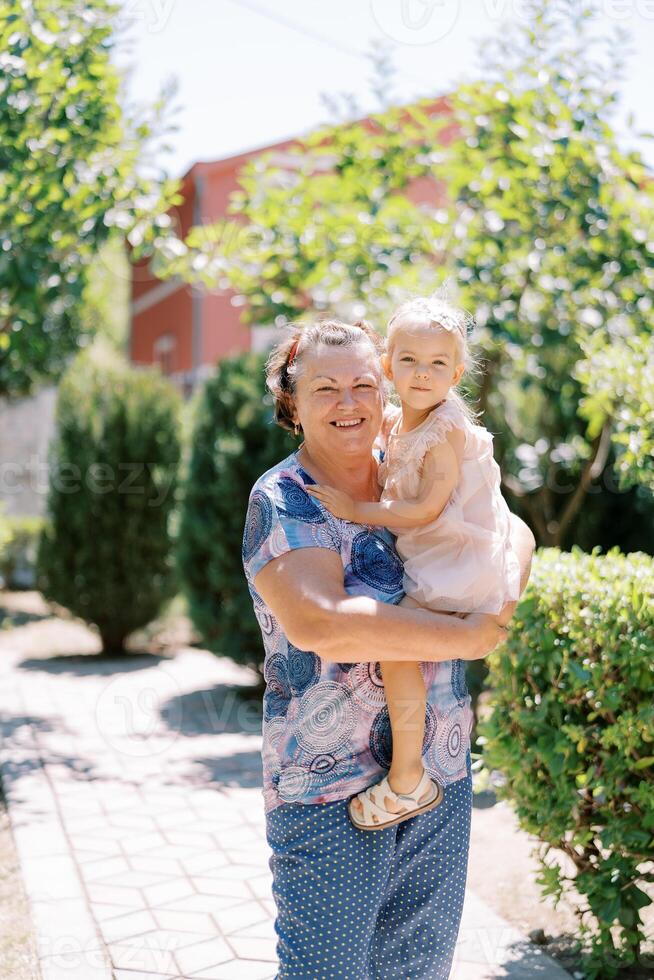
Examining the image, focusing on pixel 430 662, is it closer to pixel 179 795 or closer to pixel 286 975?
pixel 286 975

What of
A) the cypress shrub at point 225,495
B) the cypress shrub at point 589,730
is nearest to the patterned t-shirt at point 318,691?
the cypress shrub at point 589,730

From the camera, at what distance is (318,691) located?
2111mm

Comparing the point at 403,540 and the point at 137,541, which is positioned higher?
the point at 403,540

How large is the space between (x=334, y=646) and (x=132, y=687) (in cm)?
685

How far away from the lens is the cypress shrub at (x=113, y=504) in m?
10.0

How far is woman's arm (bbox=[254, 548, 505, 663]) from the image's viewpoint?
6.47 feet

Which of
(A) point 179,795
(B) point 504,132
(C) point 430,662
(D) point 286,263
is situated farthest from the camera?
(D) point 286,263

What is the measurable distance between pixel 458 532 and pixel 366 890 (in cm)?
77

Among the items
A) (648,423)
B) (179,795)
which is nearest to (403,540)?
(648,423)

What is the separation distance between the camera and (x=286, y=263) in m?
6.66

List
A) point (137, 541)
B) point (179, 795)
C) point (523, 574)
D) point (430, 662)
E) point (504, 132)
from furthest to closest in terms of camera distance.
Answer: point (137, 541), point (504, 132), point (179, 795), point (523, 574), point (430, 662)

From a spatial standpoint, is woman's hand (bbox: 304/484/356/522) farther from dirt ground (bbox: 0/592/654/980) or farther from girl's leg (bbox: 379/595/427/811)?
dirt ground (bbox: 0/592/654/980)

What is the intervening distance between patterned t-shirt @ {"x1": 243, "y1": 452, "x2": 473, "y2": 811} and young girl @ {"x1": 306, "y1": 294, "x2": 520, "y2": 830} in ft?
0.14

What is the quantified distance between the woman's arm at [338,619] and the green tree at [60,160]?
11.6 ft
